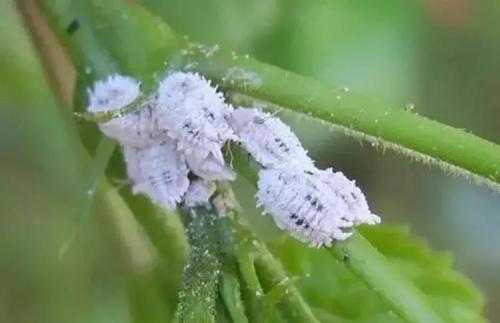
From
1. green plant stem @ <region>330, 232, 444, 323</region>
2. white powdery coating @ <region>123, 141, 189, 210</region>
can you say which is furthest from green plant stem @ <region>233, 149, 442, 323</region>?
white powdery coating @ <region>123, 141, 189, 210</region>

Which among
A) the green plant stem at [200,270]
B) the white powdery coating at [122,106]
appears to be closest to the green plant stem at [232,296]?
the green plant stem at [200,270]

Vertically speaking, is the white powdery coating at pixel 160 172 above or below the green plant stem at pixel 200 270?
above

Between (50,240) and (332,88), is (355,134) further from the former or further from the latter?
(50,240)

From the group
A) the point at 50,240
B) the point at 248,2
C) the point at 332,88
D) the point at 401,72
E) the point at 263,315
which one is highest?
the point at 401,72

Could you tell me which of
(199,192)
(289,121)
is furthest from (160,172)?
(289,121)

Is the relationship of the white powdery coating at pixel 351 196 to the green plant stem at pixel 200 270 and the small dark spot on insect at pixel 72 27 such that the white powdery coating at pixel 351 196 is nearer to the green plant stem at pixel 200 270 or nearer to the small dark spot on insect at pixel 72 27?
the green plant stem at pixel 200 270

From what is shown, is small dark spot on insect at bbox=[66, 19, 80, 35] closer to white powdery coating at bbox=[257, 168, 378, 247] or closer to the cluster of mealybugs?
the cluster of mealybugs

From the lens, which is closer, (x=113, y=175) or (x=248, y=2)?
(x=113, y=175)

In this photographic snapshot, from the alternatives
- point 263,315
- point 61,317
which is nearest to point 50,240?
point 61,317
